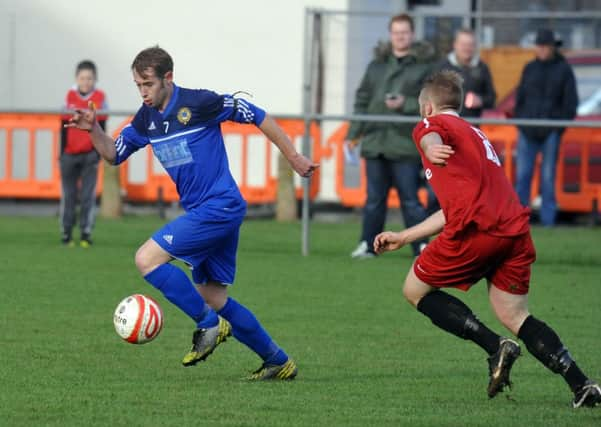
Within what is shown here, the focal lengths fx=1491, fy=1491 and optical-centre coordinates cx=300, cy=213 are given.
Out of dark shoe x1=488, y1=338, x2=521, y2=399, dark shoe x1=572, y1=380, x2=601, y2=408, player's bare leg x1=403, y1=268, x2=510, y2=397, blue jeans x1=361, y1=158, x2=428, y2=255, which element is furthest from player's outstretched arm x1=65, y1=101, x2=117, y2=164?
blue jeans x1=361, y1=158, x2=428, y2=255

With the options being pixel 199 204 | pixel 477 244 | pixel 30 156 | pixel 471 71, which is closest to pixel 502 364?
pixel 477 244

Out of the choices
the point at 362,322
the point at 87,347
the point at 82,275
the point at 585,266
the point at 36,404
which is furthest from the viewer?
the point at 585,266

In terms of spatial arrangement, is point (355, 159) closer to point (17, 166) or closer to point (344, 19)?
point (344, 19)

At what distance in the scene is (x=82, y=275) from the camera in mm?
12484

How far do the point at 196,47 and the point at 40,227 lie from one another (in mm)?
4407

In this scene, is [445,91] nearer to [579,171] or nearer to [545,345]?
[545,345]

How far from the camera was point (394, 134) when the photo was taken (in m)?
14.1

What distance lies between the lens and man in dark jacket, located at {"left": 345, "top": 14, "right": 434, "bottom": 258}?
46.0ft

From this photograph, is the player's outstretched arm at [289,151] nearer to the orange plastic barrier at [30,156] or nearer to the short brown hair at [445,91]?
the short brown hair at [445,91]

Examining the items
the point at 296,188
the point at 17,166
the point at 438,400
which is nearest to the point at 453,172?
the point at 438,400

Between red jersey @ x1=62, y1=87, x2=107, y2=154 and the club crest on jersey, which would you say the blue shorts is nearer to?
the club crest on jersey

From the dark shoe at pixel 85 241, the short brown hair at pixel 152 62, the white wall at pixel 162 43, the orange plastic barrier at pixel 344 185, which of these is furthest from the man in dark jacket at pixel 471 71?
the short brown hair at pixel 152 62

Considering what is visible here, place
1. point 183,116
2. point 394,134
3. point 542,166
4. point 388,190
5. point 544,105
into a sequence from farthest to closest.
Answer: point 542,166, point 544,105, point 388,190, point 394,134, point 183,116

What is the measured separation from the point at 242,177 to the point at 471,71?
15.5ft
